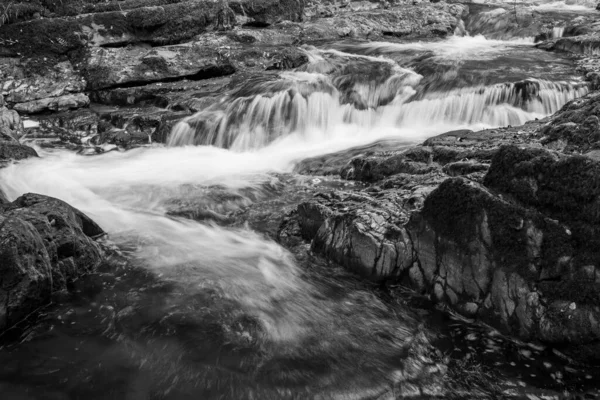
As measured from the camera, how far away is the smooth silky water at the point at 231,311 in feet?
14.3

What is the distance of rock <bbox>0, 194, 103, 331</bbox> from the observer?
486cm

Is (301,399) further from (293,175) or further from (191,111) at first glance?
(191,111)

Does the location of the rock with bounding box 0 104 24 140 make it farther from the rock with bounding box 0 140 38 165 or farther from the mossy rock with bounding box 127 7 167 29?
the mossy rock with bounding box 127 7 167 29

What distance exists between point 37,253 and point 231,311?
2.20 meters

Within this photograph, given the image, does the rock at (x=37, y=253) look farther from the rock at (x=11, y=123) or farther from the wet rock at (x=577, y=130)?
the rock at (x=11, y=123)

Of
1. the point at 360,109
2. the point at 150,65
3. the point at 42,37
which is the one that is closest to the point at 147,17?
the point at 150,65

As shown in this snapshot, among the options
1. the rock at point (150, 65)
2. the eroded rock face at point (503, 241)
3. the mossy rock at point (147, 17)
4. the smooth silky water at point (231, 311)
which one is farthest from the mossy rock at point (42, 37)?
the eroded rock face at point (503, 241)

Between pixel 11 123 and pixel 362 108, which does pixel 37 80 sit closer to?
pixel 11 123

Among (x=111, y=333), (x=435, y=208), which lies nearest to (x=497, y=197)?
(x=435, y=208)

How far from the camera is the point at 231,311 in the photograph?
5422 millimetres

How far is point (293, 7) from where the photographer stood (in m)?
20.1

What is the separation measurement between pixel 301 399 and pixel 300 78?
36.9ft

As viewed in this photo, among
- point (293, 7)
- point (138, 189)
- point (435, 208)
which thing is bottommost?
point (138, 189)

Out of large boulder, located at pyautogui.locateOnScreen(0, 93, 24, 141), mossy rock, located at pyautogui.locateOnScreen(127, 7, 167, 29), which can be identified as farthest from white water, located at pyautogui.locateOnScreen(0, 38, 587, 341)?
mossy rock, located at pyautogui.locateOnScreen(127, 7, 167, 29)
